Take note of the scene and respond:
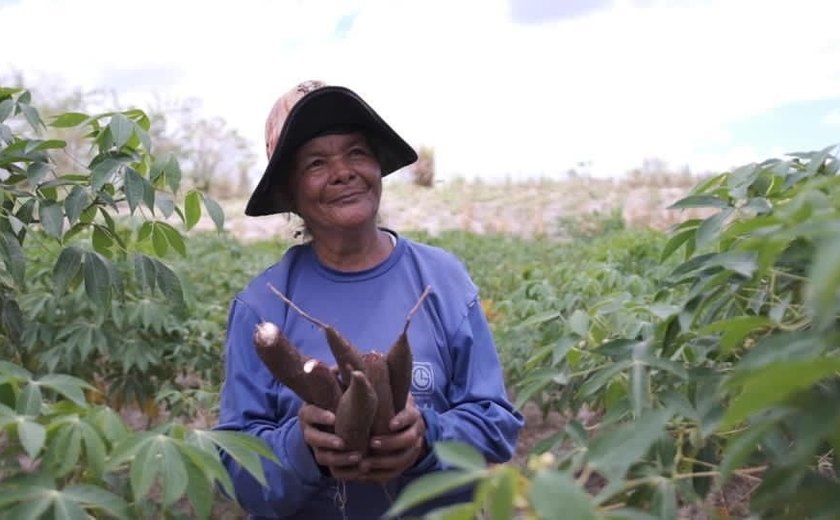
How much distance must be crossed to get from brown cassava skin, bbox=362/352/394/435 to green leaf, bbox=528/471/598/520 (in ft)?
2.46

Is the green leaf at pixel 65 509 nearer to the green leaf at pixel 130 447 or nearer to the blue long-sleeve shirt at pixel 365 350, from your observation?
the green leaf at pixel 130 447

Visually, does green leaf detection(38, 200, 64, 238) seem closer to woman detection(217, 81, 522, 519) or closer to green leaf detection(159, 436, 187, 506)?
woman detection(217, 81, 522, 519)

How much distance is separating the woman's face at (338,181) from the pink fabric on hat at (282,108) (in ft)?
0.25

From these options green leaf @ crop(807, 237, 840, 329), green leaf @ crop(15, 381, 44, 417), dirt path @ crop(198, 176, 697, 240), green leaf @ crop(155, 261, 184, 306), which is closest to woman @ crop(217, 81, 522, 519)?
green leaf @ crop(155, 261, 184, 306)

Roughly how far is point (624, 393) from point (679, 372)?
314 mm

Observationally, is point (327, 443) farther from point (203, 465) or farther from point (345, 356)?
point (203, 465)

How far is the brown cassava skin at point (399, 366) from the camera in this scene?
1.53 meters

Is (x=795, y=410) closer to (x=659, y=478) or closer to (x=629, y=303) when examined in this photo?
(x=659, y=478)

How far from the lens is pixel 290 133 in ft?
6.11

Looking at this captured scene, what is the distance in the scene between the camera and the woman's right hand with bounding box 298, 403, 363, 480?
1562 mm

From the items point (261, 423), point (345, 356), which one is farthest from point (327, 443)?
point (261, 423)

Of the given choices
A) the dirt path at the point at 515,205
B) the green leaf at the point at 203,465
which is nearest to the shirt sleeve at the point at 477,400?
the green leaf at the point at 203,465

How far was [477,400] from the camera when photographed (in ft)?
6.13

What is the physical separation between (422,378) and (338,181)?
1.25ft
